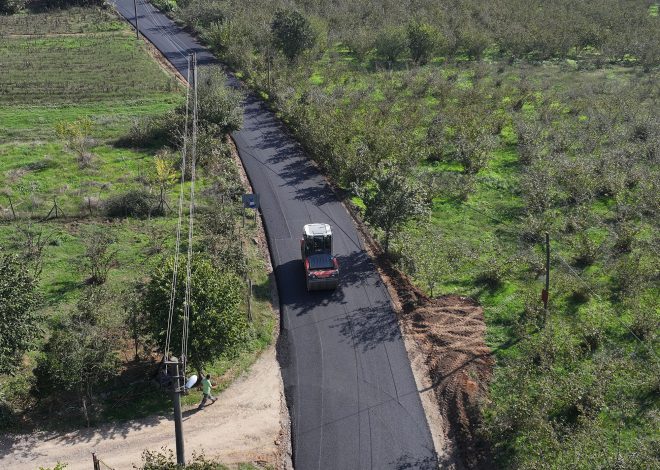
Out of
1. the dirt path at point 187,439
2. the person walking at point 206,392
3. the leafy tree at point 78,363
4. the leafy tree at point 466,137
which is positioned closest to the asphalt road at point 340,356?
the dirt path at point 187,439

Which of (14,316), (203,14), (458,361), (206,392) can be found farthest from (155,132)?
(203,14)

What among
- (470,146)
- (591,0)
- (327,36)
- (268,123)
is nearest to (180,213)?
(268,123)

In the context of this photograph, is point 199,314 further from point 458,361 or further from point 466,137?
point 466,137

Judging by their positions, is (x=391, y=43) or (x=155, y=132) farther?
(x=391, y=43)

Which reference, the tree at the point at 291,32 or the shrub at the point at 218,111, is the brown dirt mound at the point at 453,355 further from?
the tree at the point at 291,32

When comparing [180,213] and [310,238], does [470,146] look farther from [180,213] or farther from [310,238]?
[180,213]

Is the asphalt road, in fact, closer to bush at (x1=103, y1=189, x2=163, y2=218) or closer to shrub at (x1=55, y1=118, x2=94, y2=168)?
bush at (x1=103, y1=189, x2=163, y2=218)
